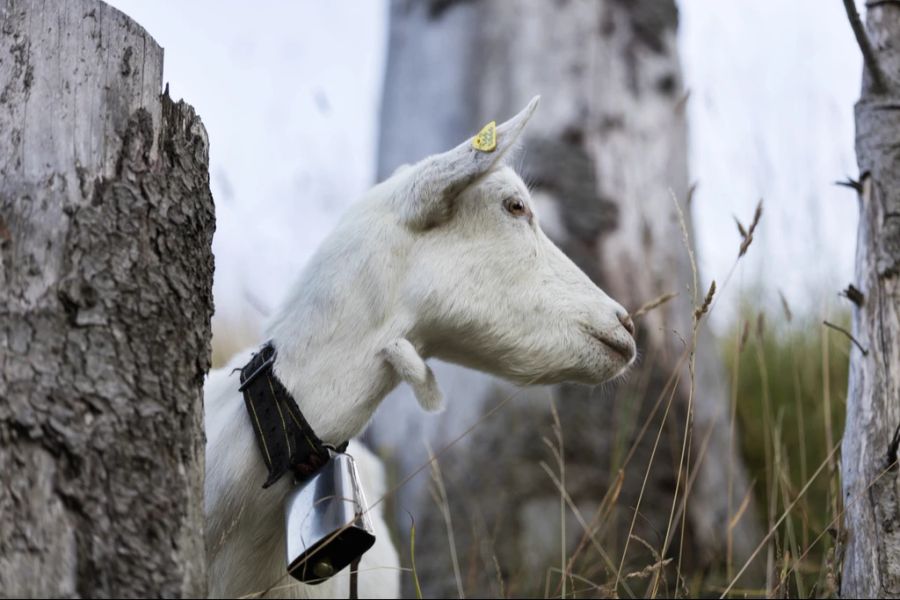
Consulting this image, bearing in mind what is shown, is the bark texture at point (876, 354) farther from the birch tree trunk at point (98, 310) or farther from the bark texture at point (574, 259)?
the bark texture at point (574, 259)

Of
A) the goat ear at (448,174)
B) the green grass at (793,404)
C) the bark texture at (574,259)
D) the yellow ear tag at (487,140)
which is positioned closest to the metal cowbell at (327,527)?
the goat ear at (448,174)

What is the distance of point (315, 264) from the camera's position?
2490 mm

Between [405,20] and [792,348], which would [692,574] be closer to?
[792,348]

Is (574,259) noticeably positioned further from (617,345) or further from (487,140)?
(487,140)

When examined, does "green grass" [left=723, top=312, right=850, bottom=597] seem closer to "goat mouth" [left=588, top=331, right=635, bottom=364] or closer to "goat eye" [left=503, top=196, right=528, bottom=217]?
"goat mouth" [left=588, top=331, right=635, bottom=364]

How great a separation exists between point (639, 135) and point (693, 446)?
1368 mm

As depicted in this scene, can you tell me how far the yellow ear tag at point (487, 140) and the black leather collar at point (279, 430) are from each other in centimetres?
68

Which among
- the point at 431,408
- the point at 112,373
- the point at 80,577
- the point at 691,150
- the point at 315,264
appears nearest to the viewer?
the point at 80,577

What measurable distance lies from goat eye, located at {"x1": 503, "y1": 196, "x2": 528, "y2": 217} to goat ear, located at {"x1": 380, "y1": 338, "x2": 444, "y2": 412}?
18.3 inches

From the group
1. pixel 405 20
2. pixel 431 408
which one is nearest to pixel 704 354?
pixel 405 20

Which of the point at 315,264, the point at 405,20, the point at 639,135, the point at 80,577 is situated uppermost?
the point at 405,20

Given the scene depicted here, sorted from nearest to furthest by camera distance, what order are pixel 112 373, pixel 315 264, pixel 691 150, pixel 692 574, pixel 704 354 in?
pixel 112 373
pixel 315 264
pixel 692 574
pixel 704 354
pixel 691 150

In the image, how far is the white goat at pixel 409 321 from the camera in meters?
2.28

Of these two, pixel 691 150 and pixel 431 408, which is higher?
pixel 691 150
